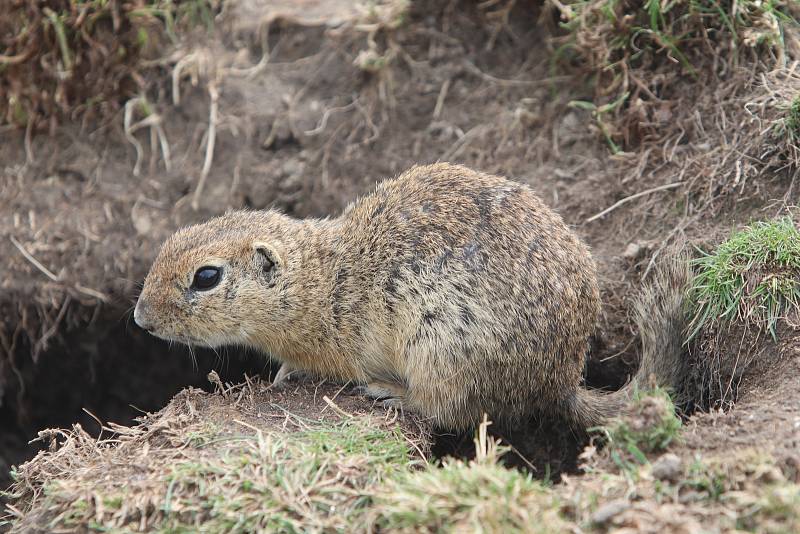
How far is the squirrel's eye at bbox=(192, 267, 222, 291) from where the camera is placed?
17.8 ft

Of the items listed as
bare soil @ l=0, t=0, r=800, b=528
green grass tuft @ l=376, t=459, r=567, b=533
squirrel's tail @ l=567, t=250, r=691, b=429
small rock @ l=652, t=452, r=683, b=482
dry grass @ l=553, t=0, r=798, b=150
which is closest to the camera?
green grass tuft @ l=376, t=459, r=567, b=533

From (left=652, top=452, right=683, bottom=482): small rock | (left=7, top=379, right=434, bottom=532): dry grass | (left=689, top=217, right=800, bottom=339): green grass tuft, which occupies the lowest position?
(left=7, top=379, right=434, bottom=532): dry grass

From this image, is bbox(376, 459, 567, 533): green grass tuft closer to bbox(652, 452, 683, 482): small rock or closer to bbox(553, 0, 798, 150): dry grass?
bbox(652, 452, 683, 482): small rock

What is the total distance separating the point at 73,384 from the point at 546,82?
509 centimetres

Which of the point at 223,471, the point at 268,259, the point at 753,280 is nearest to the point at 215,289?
the point at 268,259

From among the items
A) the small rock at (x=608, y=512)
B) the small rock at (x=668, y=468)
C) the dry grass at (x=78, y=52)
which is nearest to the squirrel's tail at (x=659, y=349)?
the small rock at (x=668, y=468)

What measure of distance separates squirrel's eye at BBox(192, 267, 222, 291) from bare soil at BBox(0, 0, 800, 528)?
1.54 metres

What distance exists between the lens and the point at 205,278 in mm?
5426

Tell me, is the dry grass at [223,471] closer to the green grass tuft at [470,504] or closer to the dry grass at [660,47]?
the green grass tuft at [470,504]

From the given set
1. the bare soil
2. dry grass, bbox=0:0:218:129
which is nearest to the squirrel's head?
the bare soil

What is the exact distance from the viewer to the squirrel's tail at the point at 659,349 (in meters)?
5.16

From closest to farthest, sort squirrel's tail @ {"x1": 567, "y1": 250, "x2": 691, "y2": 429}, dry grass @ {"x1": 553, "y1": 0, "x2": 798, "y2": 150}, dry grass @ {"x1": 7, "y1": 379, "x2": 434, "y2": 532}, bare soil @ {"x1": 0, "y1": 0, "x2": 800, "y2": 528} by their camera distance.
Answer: dry grass @ {"x1": 7, "y1": 379, "x2": 434, "y2": 532} → squirrel's tail @ {"x1": 567, "y1": 250, "x2": 691, "y2": 429} → dry grass @ {"x1": 553, "y1": 0, "x2": 798, "y2": 150} → bare soil @ {"x1": 0, "y1": 0, "x2": 800, "y2": 528}

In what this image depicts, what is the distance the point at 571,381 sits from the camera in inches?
202

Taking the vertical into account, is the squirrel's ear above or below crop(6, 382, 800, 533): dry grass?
above
